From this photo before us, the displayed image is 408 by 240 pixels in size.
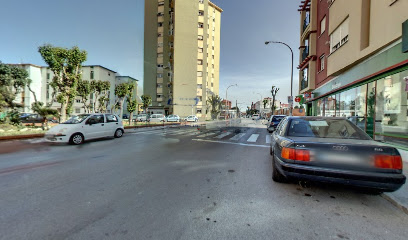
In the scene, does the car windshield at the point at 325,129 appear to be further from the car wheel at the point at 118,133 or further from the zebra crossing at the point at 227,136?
the car wheel at the point at 118,133

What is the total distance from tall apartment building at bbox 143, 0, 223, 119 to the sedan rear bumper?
42.8m

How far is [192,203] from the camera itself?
123 inches

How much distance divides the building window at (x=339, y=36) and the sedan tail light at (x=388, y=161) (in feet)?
34.7

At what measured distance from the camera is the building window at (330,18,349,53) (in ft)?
35.4

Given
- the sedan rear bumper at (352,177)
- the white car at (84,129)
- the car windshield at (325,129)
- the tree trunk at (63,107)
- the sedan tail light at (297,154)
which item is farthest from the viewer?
the tree trunk at (63,107)

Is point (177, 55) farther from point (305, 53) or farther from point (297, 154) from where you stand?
point (297, 154)

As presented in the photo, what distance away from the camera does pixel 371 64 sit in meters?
8.57

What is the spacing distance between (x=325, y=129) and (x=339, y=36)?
11.1 meters

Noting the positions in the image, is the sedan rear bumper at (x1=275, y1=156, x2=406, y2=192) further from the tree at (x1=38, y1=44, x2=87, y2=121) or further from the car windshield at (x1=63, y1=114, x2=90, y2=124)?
the tree at (x1=38, y1=44, x2=87, y2=121)

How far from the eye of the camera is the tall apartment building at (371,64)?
676 cm

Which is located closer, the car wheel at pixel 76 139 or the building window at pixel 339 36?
the car wheel at pixel 76 139

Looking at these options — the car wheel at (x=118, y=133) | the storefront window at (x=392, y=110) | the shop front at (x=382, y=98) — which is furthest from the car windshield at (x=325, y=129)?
the car wheel at (x=118, y=133)

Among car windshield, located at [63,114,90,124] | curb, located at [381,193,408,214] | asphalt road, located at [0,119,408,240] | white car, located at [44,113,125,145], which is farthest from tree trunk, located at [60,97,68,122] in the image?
curb, located at [381,193,408,214]

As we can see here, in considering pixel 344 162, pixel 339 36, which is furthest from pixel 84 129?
pixel 339 36
